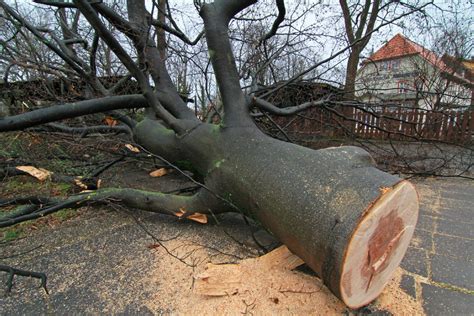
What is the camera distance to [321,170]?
1.23 m

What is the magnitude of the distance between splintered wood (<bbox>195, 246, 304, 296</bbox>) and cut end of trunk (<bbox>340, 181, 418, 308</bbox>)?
0.35m

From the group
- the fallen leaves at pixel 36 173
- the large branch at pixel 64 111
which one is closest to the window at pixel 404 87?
the large branch at pixel 64 111

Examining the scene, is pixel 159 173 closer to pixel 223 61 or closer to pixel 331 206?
pixel 223 61

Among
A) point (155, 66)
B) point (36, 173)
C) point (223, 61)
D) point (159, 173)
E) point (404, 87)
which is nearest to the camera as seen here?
point (223, 61)

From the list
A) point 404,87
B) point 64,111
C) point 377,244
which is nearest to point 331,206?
point 377,244

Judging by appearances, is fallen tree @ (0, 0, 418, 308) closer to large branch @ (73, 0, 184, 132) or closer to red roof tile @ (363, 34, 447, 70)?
large branch @ (73, 0, 184, 132)

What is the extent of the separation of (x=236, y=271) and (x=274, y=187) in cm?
47

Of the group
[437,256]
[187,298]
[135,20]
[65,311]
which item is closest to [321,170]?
[187,298]

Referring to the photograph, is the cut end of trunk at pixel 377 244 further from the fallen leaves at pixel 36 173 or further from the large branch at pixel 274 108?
the fallen leaves at pixel 36 173

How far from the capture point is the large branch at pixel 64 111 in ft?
5.57

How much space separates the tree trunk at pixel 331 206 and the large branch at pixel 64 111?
1192 millimetres

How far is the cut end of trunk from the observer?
0.99m

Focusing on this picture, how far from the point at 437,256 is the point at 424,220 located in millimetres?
625

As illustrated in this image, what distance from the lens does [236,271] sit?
132cm
